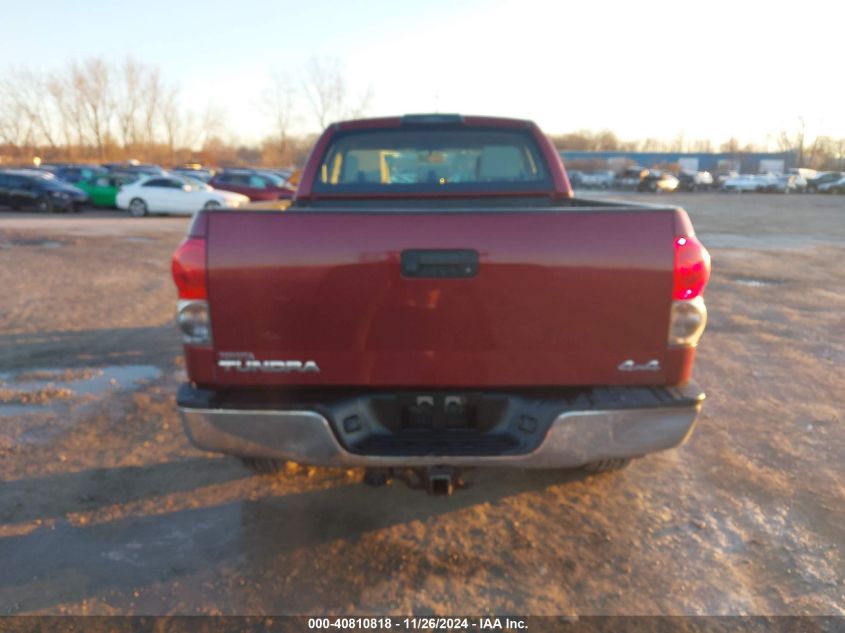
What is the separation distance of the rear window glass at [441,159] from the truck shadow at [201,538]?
1.87m

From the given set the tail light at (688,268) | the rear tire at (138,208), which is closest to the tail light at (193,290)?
the tail light at (688,268)

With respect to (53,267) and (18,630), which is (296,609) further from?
(53,267)

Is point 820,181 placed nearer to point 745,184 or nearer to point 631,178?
point 745,184

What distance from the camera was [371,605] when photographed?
2.57m

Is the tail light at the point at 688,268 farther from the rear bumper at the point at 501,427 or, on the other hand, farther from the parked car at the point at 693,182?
the parked car at the point at 693,182

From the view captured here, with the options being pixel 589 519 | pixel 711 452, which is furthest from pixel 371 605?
pixel 711 452

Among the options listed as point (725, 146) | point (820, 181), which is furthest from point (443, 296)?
point (725, 146)

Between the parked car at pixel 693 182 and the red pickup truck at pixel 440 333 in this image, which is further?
the parked car at pixel 693 182

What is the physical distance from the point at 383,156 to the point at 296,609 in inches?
117

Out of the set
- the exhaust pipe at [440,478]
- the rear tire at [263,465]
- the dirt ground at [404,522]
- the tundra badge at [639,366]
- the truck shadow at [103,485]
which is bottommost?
the truck shadow at [103,485]

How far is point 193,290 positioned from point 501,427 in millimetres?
1402

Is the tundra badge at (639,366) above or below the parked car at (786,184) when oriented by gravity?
below

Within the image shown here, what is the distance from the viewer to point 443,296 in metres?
2.44

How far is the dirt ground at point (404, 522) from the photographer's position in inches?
103
